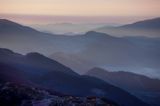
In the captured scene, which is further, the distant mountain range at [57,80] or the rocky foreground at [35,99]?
the distant mountain range at [57,80]

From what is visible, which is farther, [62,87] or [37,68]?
[37,68]

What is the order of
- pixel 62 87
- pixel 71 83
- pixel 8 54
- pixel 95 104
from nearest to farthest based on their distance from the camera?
pixel 95 104 < pixel 62 87 < pixel 71 83 < pixel 8 54

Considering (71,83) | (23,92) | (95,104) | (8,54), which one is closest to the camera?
(95,104)

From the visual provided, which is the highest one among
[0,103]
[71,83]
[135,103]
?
[0,103]

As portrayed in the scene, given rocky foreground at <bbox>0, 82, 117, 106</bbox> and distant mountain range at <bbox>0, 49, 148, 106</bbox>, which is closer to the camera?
rocky foreground at <bbox>0, 82, 117, 106</bbox>

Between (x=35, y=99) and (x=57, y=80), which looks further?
(x=57, y=80)

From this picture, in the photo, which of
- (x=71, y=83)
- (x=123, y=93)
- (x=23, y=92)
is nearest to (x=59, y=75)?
(x=71, y=83)

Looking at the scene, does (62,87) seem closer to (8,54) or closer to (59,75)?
(59,75)

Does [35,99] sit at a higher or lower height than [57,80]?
higher

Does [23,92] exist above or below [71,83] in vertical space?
above

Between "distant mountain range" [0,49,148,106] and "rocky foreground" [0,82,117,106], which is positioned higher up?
"rocky foreground" [0,82,117,106]

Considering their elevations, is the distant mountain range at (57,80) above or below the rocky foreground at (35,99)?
below
